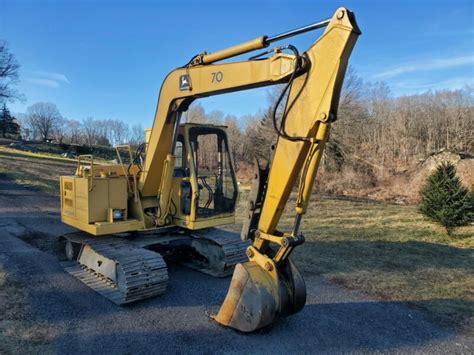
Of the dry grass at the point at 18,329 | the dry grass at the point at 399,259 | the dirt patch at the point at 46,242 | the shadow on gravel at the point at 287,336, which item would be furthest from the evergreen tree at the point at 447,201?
the dry grass at the point at 18,329

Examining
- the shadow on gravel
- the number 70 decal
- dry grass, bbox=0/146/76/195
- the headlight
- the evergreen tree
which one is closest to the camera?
the shadow on gravel

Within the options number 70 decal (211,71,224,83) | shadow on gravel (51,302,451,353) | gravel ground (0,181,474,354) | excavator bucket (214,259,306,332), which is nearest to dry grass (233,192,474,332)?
gravel ground (0,181,474,354)

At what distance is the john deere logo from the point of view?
6.32 m

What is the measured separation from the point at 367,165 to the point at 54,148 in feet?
123

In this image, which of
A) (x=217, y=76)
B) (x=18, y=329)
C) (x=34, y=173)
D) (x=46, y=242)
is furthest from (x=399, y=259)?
(x=34, y=173)

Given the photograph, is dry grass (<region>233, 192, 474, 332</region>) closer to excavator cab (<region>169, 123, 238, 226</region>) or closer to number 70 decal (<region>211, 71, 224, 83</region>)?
excavator cab (<region>169, 123, 238, 226</region>)

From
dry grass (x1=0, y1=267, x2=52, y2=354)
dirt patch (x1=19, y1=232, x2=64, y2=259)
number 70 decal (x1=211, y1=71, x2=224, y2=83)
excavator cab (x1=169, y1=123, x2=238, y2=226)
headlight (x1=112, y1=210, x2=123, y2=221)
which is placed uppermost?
number 70 decal (x1=211, y1=71, x2=224, y2=83)

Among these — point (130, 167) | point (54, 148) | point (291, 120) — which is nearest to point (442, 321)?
point (291, 120)

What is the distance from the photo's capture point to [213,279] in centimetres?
687

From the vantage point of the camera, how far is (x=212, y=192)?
7324 mm

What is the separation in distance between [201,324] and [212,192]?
2.80 metres

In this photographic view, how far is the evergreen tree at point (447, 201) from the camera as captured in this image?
40.9 feet

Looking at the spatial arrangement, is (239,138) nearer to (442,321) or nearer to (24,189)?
(24,189)

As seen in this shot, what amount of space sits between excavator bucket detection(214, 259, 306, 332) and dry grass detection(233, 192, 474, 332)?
8.09 ft
